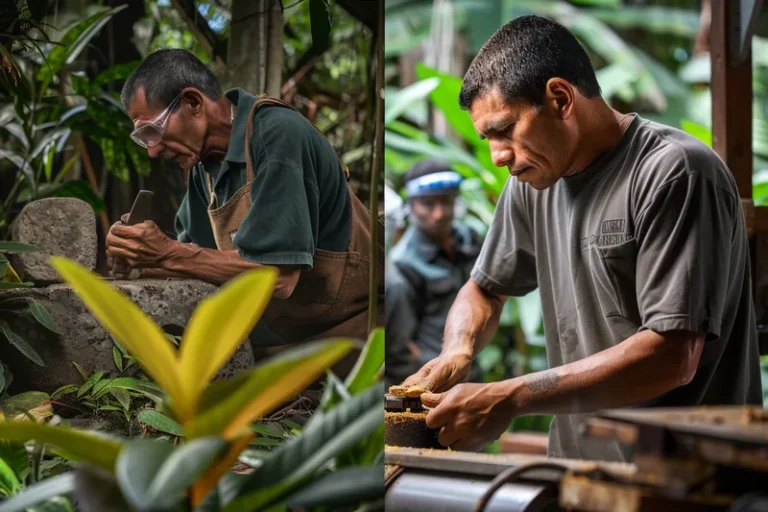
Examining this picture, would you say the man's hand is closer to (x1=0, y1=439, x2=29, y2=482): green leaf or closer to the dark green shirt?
the dark green shirt

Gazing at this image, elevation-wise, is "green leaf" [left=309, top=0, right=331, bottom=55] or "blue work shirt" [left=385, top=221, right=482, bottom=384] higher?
"green leaf" [left=309, top=0, right=331, bottom=55]

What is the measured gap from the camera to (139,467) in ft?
2.78

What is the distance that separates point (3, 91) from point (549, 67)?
3.54ft

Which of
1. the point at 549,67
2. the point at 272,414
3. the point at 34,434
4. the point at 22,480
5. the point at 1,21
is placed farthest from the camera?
the point at 549,67

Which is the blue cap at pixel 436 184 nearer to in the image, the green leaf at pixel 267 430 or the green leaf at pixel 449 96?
the green leaf at pixel 449 96

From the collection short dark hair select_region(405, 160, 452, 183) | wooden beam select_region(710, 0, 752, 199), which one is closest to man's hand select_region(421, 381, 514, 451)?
wooden beam select_region(710, 0, 752, 199)

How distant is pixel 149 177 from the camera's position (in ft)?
5.49

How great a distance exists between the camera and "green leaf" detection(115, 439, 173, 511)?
2.62 ft

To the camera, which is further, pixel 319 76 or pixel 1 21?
pixel 1 21

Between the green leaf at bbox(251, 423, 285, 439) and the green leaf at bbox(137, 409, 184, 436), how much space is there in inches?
5.5

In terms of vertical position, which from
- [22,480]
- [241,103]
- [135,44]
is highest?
[135,44]

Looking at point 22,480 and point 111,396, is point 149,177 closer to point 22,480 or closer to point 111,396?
point 111,396

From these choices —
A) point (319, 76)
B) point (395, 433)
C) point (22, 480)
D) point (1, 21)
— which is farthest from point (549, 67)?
point (22, 480)

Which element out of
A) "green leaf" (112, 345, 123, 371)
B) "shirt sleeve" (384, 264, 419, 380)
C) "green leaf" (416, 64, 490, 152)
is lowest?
"shirt sleeve" (384, 264, 419, 380)
